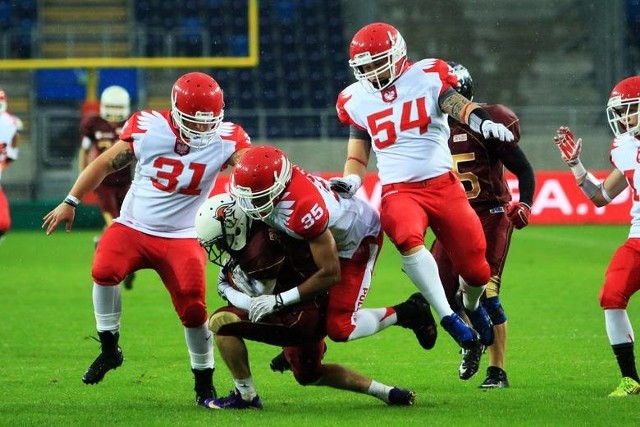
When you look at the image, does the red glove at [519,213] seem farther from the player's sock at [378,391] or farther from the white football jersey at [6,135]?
the white football jersey at [6,135]

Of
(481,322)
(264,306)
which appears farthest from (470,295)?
(264,306)

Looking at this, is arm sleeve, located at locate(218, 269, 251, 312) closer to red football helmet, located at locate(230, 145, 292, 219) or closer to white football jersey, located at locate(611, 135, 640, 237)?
red football helmet, located at locate(230, 145, 292, 219)

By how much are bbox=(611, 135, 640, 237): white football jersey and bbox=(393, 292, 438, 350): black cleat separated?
118 centimetres

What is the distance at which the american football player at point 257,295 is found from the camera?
224 inches

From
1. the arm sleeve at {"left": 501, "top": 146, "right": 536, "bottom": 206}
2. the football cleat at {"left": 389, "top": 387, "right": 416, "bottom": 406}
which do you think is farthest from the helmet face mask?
the football cleat at {"left": 389, "top": 387, "right": 416, "bottom": 406}

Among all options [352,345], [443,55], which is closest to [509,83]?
[443,55]

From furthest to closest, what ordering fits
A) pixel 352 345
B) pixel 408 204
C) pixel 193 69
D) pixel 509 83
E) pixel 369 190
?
pixel 509 83 → pixel 193 69 → pixel 369 190 → pixel 352 345 → pixel 408 204

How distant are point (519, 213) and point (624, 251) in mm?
604

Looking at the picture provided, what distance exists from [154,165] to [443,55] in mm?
15566

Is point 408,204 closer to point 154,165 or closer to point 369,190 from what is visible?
point 154,165

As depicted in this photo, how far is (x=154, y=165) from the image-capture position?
6.40 metres

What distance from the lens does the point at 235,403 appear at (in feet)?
19.6

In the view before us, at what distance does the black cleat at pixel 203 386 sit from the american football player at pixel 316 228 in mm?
807

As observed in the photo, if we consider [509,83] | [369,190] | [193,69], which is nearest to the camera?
[369,190]
